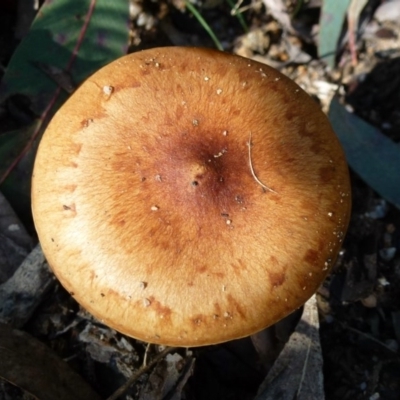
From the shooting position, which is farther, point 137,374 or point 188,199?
point 137,374

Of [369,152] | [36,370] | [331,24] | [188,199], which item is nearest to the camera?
[188,199]

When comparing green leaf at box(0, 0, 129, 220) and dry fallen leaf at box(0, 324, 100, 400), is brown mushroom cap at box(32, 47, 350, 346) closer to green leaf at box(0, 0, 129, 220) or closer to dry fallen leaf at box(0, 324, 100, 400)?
dry fallen leaf at box(0, 324, 100, 400)

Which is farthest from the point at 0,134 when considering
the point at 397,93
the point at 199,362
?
the point at 397,93

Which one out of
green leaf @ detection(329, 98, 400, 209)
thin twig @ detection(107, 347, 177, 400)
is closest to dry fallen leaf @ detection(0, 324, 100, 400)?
thin twig @ detection(107, 347, 177, 400)

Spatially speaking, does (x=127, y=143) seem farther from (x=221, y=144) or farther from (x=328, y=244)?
(x=328, y=244)

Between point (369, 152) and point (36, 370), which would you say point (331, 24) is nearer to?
point (369, 152)

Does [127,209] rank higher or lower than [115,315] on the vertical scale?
higher

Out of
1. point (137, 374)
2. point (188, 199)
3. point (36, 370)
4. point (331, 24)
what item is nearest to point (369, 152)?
point (331, 24)

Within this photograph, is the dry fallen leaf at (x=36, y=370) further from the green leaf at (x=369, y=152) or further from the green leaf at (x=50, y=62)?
the green leaf at (x=369, y=152)
